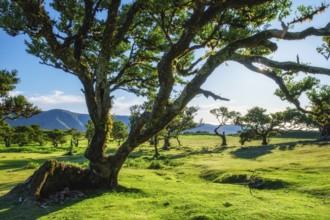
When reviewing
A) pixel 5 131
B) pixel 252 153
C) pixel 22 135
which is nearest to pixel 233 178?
pixel 252 153

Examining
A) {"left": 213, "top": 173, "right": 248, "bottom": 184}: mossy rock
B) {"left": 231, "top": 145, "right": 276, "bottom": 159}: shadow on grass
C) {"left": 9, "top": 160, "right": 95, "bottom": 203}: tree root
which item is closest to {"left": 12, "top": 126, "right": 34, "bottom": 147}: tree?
{"left": 231, "top": 145, "right": 276, "bottom": 159}: shadow on grass

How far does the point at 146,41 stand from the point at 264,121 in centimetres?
6519

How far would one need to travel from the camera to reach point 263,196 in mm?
18359

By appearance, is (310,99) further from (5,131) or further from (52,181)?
(5,131)

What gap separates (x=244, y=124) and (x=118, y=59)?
6607 centimetres

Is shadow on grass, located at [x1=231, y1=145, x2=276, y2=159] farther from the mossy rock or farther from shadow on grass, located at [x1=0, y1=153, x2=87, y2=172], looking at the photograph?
shadow on grass, located at [x1=0, y1=153, x2=87, y2=172]

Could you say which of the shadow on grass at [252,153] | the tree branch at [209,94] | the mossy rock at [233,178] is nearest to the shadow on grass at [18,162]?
the mossy rock at [233,178]

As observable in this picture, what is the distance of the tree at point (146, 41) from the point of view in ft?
52.9

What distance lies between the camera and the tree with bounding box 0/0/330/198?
16.1 metres

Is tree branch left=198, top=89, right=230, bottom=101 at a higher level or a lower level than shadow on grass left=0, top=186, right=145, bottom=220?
higher

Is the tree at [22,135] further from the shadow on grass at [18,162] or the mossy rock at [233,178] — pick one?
the mossy rock at [233,178]

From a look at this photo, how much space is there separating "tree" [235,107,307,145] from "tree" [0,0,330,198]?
207ft

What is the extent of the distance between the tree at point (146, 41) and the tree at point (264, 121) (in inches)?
2487

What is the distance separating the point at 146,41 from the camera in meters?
22.2
